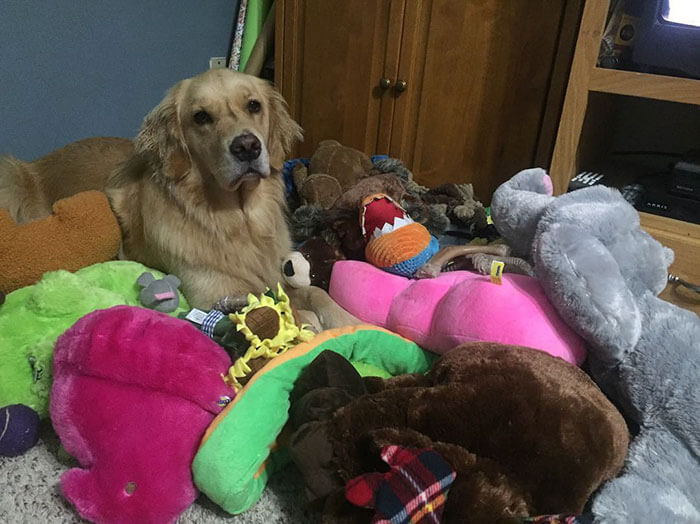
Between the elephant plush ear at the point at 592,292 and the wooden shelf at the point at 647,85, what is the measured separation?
76 cm

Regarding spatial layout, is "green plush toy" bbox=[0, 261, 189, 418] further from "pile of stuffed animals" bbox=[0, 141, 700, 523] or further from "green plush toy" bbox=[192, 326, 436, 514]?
"green plush toy" bbox=[192, 326, 436, 514]

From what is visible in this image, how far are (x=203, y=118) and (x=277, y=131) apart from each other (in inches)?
11.1

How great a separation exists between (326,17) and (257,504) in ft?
6.84

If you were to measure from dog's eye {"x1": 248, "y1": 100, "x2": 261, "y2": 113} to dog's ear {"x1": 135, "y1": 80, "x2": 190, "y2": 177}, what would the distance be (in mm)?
196

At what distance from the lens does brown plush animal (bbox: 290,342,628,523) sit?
73 cm

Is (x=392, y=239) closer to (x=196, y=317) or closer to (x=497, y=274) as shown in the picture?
(x=497, y=274)

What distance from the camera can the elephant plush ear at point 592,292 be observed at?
960 millimetres

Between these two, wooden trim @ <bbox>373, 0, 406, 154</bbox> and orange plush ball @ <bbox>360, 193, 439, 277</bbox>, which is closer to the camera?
orange plush ball @ <bbox>360, 193, 439, 277</bbox>

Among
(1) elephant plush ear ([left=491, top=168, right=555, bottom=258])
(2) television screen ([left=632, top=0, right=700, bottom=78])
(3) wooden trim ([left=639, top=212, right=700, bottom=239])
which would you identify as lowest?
(3) wooden trim ([left=639, top=212, right=700, bottom=239])

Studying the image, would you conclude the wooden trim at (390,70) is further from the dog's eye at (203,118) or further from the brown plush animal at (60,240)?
the brown plush animal at (60,240)

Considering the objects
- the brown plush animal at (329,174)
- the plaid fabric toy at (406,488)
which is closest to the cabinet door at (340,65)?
the brown plush animal at (329,174)

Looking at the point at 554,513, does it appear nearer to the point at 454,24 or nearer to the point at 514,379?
the point at 514,379

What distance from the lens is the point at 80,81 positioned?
80.2 inches

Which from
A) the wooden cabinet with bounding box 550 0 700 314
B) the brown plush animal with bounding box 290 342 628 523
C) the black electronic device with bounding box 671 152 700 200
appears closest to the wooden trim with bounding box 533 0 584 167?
the wooden cabinet with bounding box 550 0 700 314
